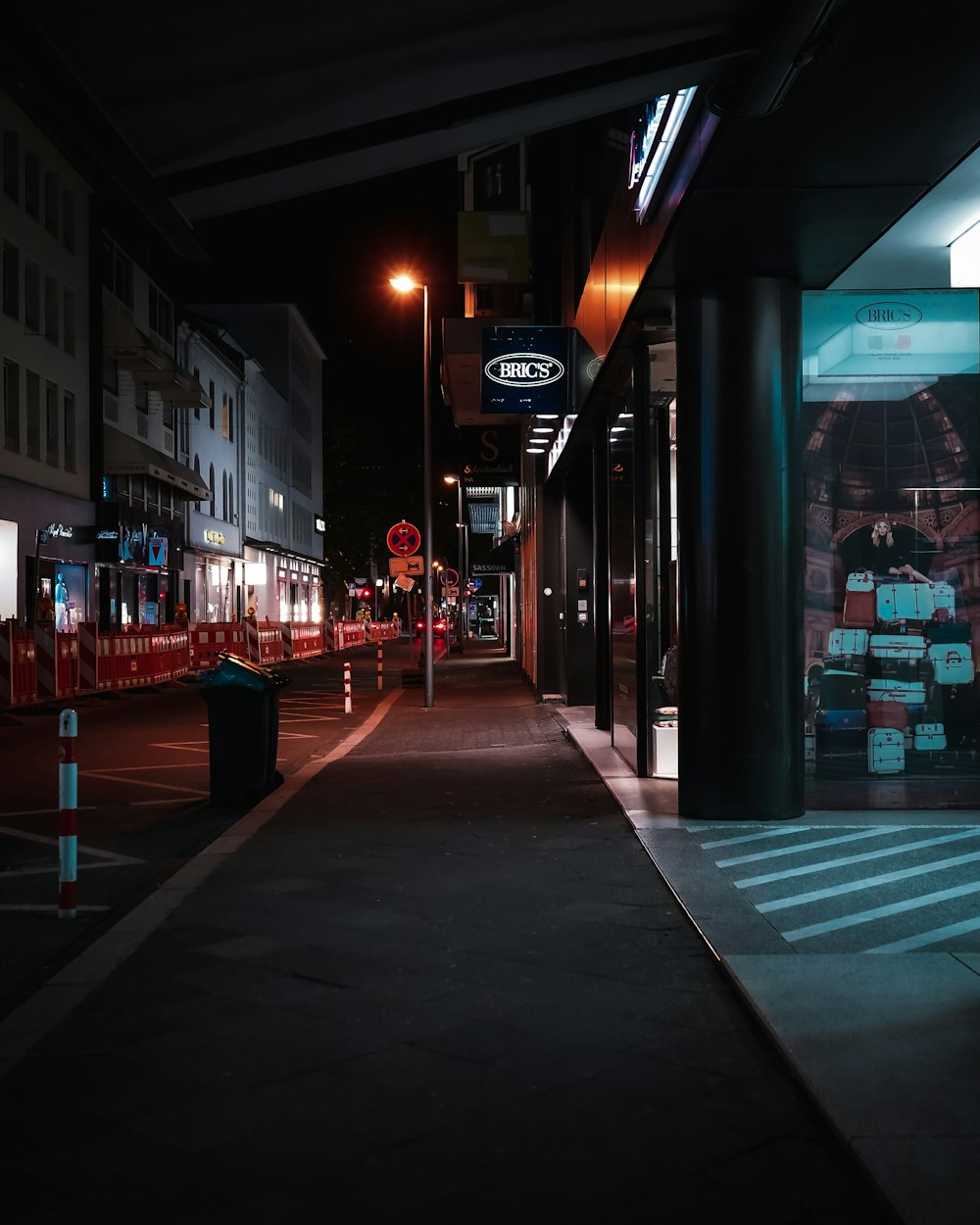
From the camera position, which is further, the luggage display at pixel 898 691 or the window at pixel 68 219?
the window at pixel 68 219

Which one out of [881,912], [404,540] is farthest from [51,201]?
[881,912]

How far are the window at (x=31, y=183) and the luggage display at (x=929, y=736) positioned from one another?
98.3 feet

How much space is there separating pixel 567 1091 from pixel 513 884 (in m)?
3.24

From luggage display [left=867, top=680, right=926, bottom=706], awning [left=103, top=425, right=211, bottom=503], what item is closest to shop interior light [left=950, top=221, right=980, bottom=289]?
luggage display [left=867, top=680, right=926, bottom=706]

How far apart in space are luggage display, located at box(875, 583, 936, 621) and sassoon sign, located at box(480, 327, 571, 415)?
20.4 feet

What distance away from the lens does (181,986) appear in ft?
18.1

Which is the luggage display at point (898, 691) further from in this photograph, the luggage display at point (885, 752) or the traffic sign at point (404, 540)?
the traffic sign at point (404, 540)

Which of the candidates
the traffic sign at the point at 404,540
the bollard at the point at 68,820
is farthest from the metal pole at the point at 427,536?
the bollard at the point at 68,820

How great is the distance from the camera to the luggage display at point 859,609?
10148mm

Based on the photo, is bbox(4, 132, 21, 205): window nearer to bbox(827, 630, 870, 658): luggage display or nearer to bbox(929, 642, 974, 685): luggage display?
bbox(827, 630, 870, 658): luggage display

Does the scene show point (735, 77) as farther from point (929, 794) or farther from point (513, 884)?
point (929, 794)

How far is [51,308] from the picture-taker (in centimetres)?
3581

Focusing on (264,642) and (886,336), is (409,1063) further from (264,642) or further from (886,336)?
(264,642)

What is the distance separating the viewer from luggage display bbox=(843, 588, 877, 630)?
10.1 m
